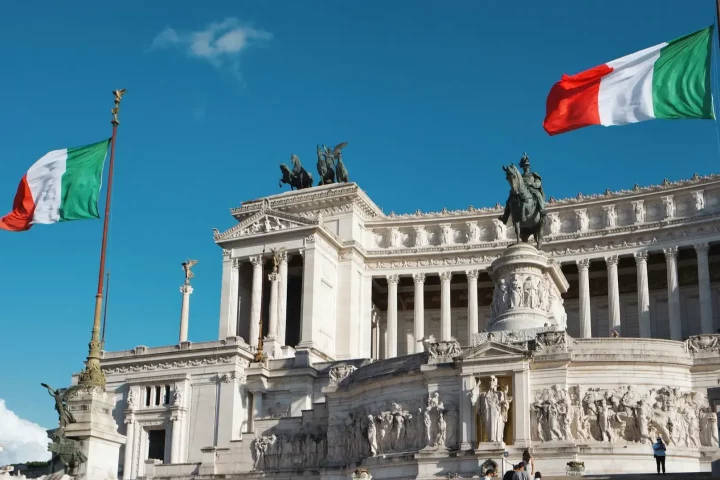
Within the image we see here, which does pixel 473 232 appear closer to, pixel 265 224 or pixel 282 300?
pixel 265 224

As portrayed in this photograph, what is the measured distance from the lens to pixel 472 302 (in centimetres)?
8638

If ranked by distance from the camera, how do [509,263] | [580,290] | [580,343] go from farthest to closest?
1. [580,290]
2. [509,263]
3. [580,343]

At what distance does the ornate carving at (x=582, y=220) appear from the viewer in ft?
283

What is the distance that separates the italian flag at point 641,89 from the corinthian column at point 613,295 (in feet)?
157

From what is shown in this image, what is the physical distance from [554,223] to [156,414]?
38154mm

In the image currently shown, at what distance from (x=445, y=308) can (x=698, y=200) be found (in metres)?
22.3

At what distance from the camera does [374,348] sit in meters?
92.3

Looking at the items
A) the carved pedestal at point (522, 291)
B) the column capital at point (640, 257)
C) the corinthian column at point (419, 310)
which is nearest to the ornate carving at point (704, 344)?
the carved pedestal at point (522, 291)

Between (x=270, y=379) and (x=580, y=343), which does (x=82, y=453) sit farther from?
(x=270, y=379)

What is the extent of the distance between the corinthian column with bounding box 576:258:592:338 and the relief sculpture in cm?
3856

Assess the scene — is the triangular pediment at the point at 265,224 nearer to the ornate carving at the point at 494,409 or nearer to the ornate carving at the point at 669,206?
the ornate carving at the point at 669,206

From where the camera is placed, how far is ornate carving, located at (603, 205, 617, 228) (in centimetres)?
8488

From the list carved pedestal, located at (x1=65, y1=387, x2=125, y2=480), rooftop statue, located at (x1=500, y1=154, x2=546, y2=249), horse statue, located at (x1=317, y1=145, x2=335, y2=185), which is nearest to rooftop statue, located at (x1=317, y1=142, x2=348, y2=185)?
horse statue, located at (x1=317, y1=145, x2=335, y2=185)

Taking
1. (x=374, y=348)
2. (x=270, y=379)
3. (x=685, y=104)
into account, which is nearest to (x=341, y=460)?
(x=270, y=379)
